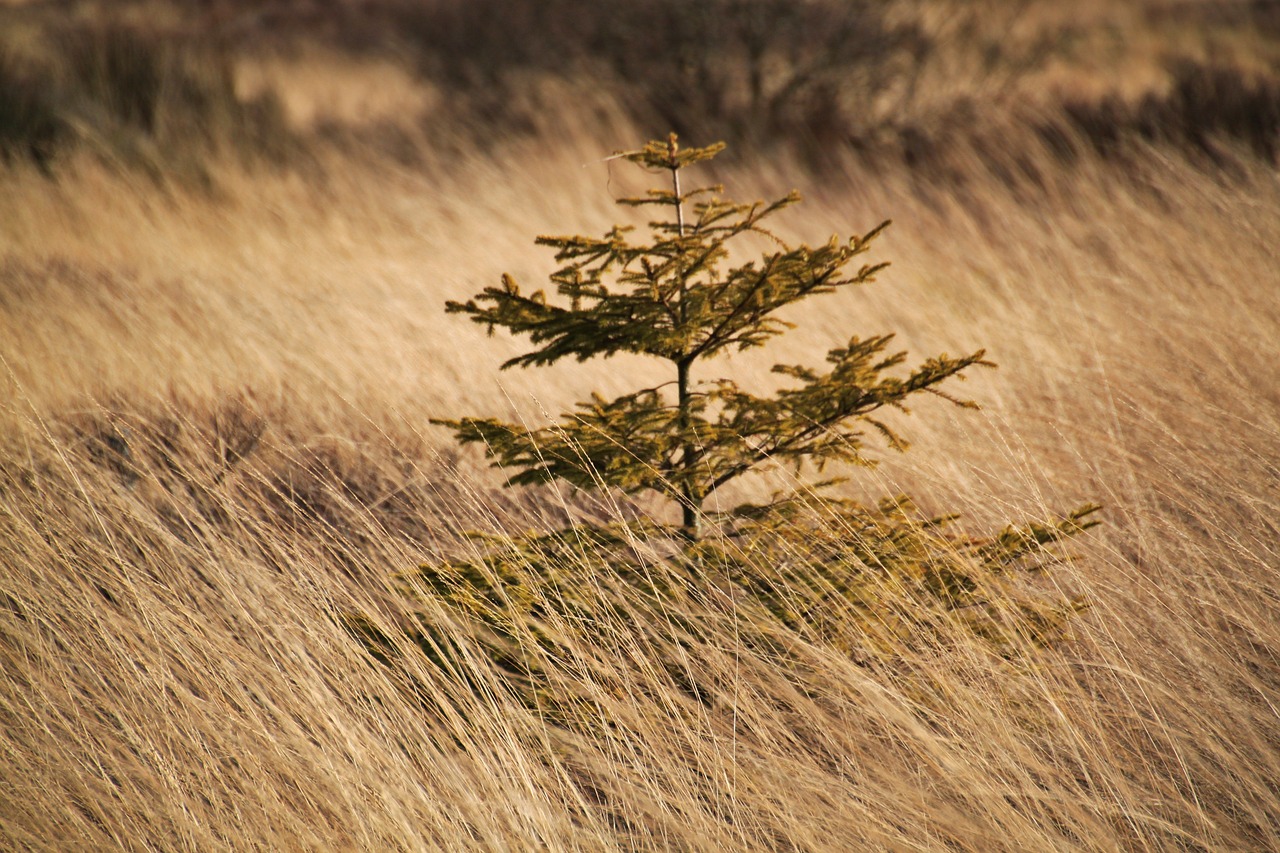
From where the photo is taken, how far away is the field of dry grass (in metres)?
1.62

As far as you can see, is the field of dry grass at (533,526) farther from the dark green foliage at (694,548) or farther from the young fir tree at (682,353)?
the young fir tree at (682,353)

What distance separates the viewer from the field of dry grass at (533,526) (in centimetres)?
162

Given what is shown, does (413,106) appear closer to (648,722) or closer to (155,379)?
(155,379)

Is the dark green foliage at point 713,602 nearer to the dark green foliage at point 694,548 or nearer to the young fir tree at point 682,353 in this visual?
the dark green foliage at point 694,548

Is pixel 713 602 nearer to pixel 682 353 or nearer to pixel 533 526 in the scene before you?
pixel 682 353

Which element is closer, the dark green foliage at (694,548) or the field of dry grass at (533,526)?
the field of dry grass at (533,526)

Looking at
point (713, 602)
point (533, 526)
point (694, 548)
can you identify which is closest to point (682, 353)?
point (694, 548)

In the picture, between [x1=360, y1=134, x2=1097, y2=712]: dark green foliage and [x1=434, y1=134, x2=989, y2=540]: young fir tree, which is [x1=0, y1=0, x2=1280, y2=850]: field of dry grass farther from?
[x1=434, y1=134, x2=989, y2=540]: young fir tree

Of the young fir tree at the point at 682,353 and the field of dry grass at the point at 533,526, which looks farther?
the young fir tree at the point at 682,353

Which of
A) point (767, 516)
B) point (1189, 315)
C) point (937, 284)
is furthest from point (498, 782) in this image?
point (937, 284)

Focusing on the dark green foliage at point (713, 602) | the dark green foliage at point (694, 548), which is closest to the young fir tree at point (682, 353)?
the dark green foliage at point (694, 548)

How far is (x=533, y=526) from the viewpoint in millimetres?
2807

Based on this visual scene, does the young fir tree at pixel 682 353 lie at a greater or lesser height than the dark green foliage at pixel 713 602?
greater

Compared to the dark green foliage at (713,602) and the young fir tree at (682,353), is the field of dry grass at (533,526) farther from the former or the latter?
the young fir tree at (682,353)
